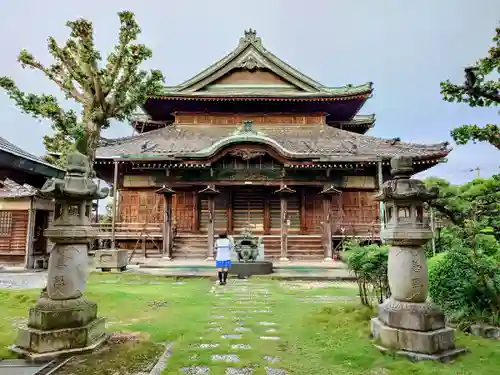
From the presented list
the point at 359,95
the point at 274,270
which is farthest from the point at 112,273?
the point at 359,95

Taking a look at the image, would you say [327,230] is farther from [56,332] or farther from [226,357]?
[56,332]

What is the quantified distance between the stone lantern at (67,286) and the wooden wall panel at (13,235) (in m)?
13.0

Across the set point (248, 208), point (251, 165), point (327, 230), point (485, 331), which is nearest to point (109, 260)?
point (251, 165)

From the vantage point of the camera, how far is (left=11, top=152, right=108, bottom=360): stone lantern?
15.3 ft

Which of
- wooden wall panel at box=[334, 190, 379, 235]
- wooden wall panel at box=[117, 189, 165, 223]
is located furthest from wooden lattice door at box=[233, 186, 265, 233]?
wooden wall panel at box=[334, 190, 379, 235]

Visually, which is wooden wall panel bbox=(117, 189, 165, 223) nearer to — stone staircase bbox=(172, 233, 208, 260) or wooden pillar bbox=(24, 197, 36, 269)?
stone staircase bbox=(172, 233, 208, 260)

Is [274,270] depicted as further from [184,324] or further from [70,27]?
[70,27]

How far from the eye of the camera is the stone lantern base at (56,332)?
181 inches

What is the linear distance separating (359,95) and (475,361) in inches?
773

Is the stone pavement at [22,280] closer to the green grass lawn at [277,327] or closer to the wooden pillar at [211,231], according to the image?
the green grass lawn at [277,327]

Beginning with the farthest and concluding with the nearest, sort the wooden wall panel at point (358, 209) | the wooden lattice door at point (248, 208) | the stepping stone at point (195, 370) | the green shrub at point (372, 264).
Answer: the wooden lattice door at point (248, 208) → the wooden wall panel at point (358, 209) → the green shrub at point (372, 264) → the stepping stone at point (195, 370)

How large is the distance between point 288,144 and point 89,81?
13.1 meters

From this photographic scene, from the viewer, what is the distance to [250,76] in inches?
957

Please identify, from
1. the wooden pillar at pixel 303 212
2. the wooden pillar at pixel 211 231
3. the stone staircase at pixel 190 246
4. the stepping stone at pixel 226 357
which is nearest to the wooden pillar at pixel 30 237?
the stone staircase at pixel 190 246
